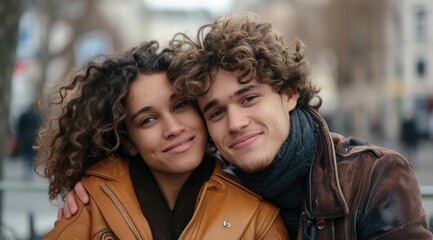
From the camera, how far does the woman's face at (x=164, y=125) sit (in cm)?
333

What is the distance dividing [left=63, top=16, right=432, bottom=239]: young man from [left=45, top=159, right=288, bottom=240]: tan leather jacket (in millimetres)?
83

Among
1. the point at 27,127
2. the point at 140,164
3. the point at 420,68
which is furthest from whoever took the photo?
the point at 420,68

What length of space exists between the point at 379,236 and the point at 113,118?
4.29 feet

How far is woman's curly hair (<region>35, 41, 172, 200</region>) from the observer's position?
3.46 m

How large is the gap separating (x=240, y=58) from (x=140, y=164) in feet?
2.79

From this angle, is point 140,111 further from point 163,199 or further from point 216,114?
point 163,199

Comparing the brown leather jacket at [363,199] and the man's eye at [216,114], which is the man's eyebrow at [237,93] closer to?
the man's eye at [216,114]

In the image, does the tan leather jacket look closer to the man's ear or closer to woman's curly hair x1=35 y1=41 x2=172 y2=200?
woman's curly hair x1=35 y1=41 x2=172 y2=200

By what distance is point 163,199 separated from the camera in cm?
359

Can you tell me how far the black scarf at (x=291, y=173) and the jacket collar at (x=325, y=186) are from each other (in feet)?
0.14


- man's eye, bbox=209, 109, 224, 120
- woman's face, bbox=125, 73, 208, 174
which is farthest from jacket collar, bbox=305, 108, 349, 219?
woman's face, bbox=125, 73, 208, 174

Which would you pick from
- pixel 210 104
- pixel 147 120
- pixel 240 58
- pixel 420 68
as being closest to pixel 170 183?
pixel 147 120

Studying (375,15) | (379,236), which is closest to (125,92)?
(379,236)

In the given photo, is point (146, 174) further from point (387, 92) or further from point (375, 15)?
point (387, 92)
